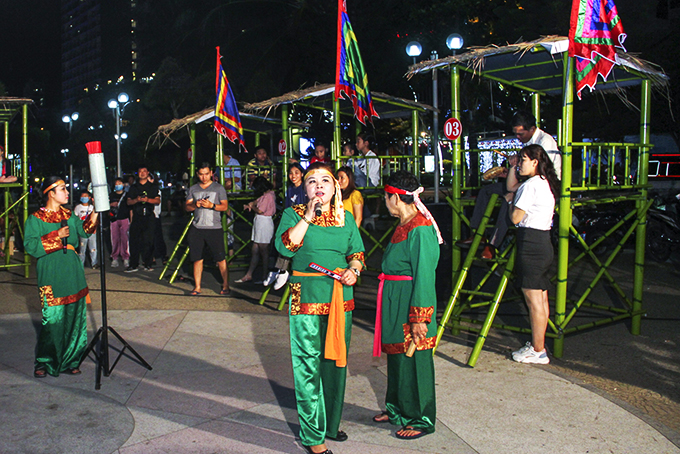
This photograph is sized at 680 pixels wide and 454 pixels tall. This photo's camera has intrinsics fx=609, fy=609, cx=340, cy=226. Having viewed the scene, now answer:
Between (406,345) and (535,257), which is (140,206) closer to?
(535,257)

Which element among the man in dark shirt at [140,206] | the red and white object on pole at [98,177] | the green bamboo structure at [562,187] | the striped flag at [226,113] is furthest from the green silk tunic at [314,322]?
the man in dark shirt at [140,206]

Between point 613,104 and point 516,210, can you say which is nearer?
point 516,210

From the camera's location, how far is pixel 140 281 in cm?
1003

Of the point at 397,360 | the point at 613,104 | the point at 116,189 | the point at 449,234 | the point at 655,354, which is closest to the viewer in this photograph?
the point at 397,360

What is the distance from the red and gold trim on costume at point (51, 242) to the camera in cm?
528

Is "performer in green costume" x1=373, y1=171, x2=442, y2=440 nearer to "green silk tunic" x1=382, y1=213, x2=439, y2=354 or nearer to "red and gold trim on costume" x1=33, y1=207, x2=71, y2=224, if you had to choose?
"green silk tunic" x1=382, y1=213, x2=439, y2=354

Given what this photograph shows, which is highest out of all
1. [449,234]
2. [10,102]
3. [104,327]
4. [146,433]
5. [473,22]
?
[473,22]

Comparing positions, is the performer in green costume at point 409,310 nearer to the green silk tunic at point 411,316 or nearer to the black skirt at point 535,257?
the green silk tunic at point 411,316

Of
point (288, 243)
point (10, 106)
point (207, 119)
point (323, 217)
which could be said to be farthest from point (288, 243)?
point (10, 106)

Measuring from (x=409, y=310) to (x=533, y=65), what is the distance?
394 centimetres

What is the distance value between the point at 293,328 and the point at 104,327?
225cm

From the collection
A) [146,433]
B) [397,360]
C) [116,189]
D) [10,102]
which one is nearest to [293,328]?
[397,360]

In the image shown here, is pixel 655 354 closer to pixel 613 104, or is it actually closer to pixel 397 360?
pixel 397 360

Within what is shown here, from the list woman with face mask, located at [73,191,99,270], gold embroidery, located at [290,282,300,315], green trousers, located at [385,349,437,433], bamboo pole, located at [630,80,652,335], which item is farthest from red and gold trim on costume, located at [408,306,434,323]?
woman with face mask, located at [73,191,99,270]
